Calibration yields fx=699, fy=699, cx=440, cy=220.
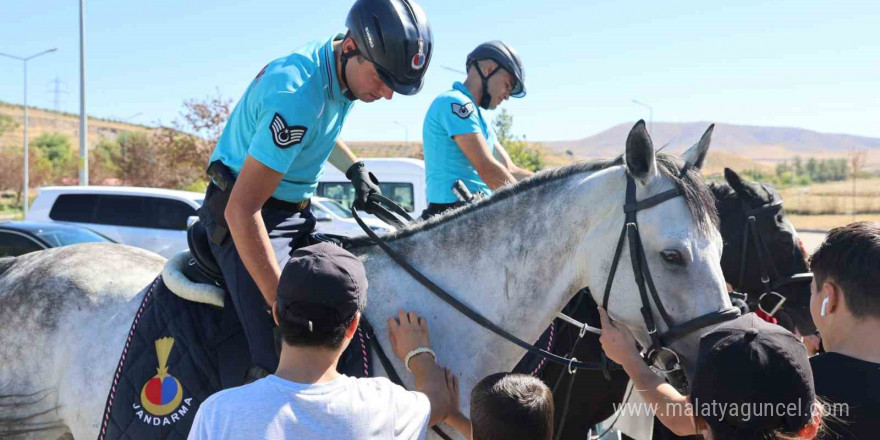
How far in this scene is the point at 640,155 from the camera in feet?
8.87

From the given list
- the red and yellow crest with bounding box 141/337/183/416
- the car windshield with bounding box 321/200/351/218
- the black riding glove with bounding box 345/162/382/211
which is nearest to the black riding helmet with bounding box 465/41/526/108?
the black riding glove with bounding box 345/162/382/211

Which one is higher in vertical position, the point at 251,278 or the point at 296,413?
the point at 251,278

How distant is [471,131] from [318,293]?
255 cm

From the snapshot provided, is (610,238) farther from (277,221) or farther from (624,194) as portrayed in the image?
(277,221)

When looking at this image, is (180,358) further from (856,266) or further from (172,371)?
(856,266)

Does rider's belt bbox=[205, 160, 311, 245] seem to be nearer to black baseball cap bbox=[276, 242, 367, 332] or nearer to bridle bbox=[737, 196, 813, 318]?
black baseball cap bbox=[276, 242, 367, 332]

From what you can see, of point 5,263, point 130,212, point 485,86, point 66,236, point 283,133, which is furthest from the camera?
point 130,212

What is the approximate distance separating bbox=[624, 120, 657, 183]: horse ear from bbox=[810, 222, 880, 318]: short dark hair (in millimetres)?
680

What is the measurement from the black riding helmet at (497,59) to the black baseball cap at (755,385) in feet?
10.4

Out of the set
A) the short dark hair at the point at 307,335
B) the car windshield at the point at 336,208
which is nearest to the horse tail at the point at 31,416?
the short dark hair at the point at 307,335

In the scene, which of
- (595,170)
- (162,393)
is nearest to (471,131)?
(595,170)

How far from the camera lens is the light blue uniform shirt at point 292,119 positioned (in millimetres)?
2604

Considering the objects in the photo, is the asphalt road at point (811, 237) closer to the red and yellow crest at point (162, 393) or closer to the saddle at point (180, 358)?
the saddle at point (180, 358)

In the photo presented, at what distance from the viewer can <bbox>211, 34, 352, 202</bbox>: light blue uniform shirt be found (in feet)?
8.54
